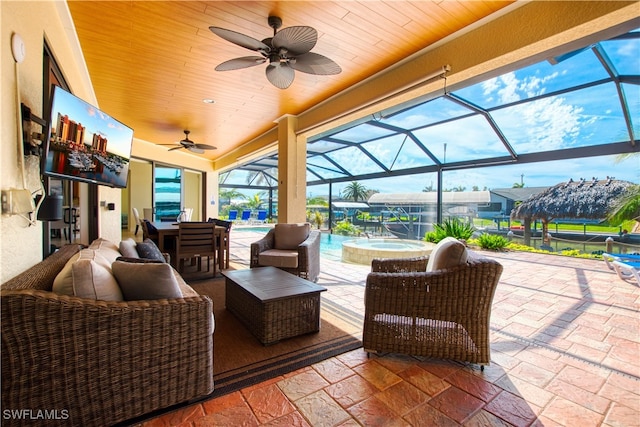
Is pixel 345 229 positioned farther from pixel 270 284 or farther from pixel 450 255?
pixel 450 255

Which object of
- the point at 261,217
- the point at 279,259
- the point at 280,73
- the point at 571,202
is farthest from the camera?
the point at 261,217

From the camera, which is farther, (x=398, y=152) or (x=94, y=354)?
(x=398, y=152)

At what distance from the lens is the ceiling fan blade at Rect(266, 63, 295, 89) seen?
2.71 meters

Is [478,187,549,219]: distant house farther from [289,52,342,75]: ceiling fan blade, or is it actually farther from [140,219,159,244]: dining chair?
[140,219,159,244]: dining chair

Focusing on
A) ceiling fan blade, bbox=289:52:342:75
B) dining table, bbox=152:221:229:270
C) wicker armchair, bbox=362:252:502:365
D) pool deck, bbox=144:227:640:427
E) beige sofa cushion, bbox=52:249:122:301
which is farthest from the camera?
dining table, bbox=152:221:229:270

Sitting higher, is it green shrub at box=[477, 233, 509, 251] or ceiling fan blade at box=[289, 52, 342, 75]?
ceiling fan blade at box=[289, 52, 342, 75]

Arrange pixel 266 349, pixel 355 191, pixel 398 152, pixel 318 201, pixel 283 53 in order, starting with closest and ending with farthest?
pixel 266 349 → pixel 283 53 → pixel 398 152 → pixel 355 191 → pixel 318 201

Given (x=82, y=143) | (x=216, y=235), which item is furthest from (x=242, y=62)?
(x=216, y=235)

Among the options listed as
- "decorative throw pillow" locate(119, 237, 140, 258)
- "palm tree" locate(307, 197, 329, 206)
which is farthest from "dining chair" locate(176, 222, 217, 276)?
"palm tree" locate(307, 197, 329, 206)

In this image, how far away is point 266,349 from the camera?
7.22 feet

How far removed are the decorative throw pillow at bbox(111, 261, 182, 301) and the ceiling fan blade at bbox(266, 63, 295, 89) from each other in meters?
2.07

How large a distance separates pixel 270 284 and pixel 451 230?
18.3ft

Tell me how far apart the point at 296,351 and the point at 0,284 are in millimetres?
1724

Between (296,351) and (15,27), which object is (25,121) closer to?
(15,27)
